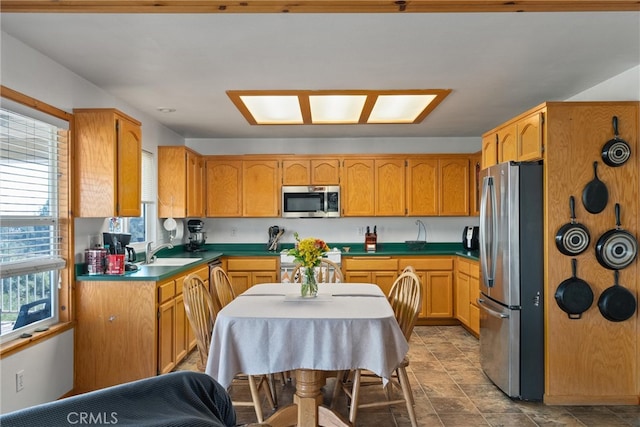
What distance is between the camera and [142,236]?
4586 mm

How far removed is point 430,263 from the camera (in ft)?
17.2

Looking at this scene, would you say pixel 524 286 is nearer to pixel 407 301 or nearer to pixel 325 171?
pixel 407 301

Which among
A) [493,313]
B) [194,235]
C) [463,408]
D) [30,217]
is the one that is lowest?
[463,408]

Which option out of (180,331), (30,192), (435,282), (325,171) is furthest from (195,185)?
(435,282)

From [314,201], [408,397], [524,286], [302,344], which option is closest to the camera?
[302,344]

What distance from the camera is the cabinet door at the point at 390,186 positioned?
5.53m

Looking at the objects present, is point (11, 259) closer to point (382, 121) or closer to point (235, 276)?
point (235, 276)

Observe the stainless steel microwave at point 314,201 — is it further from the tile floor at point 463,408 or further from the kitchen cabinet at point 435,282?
the tile floor at point 463,408

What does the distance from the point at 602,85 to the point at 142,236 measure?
4.58 metres

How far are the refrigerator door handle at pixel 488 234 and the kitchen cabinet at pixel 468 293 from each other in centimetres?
97

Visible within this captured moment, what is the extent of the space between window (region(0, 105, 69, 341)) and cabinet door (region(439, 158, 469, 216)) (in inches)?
167

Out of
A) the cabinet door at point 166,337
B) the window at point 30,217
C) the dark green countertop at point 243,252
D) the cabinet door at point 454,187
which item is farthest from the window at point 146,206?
the cabinet door at point 454,187

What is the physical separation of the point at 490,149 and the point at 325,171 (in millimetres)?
2244

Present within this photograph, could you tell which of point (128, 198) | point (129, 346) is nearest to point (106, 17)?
point (128, 198)
